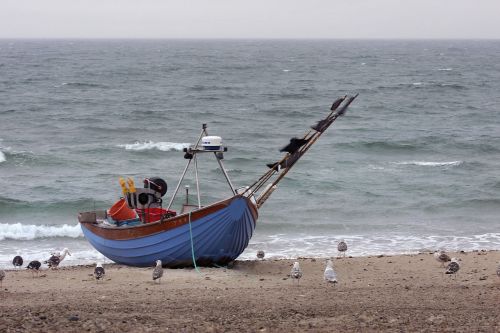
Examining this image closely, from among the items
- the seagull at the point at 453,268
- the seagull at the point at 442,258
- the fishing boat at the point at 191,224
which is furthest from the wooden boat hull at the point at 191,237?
the seagull at the point at 442,258

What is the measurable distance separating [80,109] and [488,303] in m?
43.5

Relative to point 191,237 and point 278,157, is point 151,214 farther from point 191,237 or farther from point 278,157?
point 278,157

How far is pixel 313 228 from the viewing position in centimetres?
2397

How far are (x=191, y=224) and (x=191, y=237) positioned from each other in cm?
31

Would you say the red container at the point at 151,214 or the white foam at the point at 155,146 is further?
the white foam at the point at 155,146

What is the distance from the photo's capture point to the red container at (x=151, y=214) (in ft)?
56.0

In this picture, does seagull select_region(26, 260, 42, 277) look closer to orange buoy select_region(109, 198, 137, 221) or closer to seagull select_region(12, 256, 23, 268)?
seagull select_region(12, 256, 23, 268)

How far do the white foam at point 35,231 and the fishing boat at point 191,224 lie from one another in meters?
5.38

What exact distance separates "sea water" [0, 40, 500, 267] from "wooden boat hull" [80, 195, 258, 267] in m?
3.52

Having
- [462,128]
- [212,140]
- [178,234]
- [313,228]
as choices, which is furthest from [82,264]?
[462,128]

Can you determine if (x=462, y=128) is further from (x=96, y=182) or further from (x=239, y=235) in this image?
(x=239, y=235)

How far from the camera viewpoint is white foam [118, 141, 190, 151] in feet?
124

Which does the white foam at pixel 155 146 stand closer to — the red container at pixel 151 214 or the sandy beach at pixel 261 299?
the sandy beach at pixel 261 299

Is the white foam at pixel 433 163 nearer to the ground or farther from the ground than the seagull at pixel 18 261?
farther from the ground
